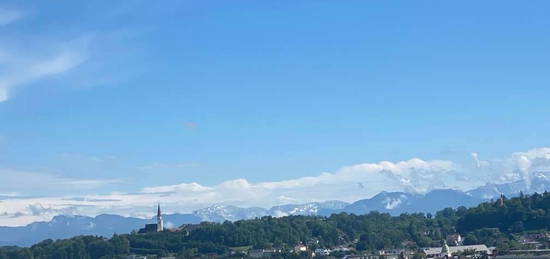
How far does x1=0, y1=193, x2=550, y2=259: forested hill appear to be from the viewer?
15912 cm

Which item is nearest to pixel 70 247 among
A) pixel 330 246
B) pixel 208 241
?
pixel 208 241

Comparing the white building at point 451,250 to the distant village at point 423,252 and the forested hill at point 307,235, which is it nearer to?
the distant village at point 423,252

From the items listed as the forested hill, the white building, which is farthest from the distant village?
the forested hill

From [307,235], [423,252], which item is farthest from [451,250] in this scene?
[307,235]

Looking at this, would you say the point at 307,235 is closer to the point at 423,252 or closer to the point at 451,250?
the point at 451,250

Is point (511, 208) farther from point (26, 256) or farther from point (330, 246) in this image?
point (26, 256)

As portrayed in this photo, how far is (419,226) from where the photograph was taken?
179625 mm

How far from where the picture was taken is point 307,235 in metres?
174

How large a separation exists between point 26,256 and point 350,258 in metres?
62.6

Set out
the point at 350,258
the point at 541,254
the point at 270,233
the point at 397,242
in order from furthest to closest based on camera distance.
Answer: the point at 270,233
the point at 397,242
the point at 350,258
the point at 541,254

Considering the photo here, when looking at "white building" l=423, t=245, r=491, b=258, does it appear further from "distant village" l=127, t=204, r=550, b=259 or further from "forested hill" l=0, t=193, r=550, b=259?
"forested hill" l=0, t=193, r=550, b=259

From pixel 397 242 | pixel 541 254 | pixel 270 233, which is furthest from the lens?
pixel 270 233

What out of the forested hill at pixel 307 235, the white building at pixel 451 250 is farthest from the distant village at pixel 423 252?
the forested hill at pixel 307 235

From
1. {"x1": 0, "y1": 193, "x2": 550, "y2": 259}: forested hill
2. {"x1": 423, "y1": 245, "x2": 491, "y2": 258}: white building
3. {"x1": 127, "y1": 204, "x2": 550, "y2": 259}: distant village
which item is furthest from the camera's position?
{"x1": 0, "y1": 193, "x2": 550, "y2": 259}: forested hill
